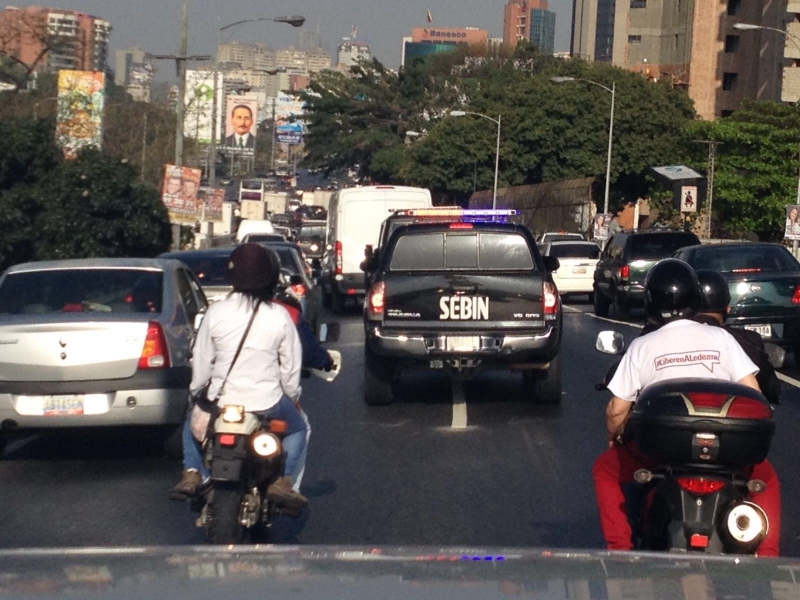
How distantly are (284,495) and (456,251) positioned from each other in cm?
716

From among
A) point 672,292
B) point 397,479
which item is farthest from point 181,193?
point 672,292

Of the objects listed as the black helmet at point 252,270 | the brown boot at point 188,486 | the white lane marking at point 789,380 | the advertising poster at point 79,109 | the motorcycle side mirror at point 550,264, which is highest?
the advertising poster at point 79,109

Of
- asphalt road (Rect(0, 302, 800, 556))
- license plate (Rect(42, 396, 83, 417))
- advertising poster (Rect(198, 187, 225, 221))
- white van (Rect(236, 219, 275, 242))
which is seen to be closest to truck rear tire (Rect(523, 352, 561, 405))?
asphalt road (Rect(0, 302, 800, 556))

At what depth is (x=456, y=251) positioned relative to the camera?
43.9ft

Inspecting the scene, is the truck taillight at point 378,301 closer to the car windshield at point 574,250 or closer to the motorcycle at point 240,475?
the motorcycle at point 240,475

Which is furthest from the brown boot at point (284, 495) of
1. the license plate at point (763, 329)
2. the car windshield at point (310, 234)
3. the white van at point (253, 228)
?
the car windshield at point (310, 234)

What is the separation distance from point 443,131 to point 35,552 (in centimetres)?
7744

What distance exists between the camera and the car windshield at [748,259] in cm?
1734

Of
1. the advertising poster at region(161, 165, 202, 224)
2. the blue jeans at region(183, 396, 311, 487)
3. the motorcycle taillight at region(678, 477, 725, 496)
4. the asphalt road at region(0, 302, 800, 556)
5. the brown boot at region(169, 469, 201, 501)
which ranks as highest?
the advertising poster at region(161, 165, 202, 224)

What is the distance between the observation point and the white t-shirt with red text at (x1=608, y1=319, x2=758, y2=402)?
545cm

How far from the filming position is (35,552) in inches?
132

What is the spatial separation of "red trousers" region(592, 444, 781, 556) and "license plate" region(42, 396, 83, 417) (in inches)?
195

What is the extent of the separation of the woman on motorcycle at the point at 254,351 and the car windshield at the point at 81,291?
371 centimetres

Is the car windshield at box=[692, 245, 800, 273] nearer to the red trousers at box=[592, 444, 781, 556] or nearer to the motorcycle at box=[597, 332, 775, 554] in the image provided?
the red trousers at box=[592, 444, 781, 556]
